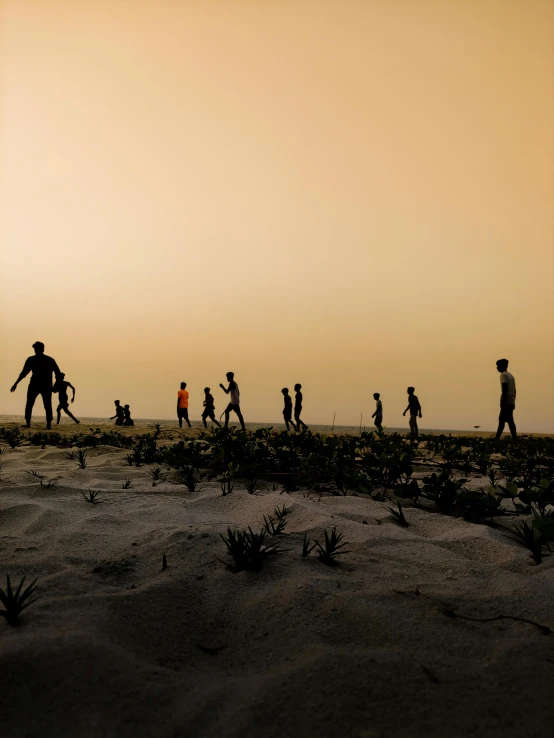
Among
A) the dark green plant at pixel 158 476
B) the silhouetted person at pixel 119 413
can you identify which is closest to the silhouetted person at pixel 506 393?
the dark green plant at pixel 158 476

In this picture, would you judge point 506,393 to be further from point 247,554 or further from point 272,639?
point 272,639

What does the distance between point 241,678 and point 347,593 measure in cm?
59

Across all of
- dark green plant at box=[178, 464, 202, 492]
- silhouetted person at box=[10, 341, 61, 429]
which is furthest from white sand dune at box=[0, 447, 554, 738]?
silhouetted person at box=[10, 341, 61, 429]

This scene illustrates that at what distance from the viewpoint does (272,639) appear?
4.97 feet

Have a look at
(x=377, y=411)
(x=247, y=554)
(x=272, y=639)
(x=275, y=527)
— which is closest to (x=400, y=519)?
(x=275, y=527)

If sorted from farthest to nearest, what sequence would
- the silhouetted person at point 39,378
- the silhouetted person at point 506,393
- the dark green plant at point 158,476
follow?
the silhouetted person at point 506,393, the silhouetted person at point 39,378, the dark green plant at point 158,476

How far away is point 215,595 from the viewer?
1811mm

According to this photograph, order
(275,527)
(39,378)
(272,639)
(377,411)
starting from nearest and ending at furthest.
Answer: (272,639), (275,527), (39,378), (377,411)

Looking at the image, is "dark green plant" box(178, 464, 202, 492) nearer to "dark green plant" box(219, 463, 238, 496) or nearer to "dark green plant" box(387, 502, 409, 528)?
"dark green plant" box(219, 463, 238, 496)

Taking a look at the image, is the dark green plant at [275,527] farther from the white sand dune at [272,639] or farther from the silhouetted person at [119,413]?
the silhouetted person at [119,413]

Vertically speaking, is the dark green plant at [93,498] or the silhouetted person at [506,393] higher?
the silhouetted person at [506,393]

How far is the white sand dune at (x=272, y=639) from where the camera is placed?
1.16m

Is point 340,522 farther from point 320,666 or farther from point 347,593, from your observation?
point 320,666

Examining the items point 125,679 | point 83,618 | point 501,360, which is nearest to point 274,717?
point 125,679
